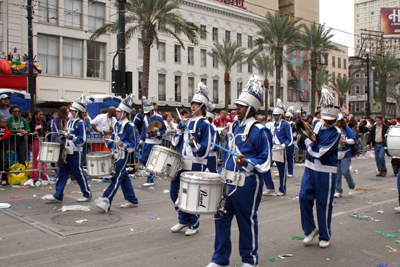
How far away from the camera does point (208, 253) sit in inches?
204

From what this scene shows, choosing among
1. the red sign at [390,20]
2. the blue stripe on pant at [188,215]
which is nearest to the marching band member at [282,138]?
the blue stripe on pant at [188,215]

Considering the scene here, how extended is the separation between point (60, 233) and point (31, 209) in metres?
1.99

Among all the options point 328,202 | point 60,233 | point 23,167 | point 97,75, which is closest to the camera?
point 328,202

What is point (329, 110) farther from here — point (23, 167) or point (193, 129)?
point (23, 167)

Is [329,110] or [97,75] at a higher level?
[97,75]

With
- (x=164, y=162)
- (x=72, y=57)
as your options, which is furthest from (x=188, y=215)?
(x=72, y=57)

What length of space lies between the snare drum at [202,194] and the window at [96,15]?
30152 mm

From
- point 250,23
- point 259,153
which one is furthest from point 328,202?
point 250,23

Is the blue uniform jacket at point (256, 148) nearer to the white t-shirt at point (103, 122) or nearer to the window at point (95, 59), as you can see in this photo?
the white t-shirt at point (103, 122)

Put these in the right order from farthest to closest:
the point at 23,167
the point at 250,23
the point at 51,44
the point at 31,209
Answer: the point at 250,23 → the point at 51,44 → the point at 23,167 → the point at 31,209

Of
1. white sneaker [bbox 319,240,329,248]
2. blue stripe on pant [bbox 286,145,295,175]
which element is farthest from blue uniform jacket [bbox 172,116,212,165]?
blue stripe on pant [bbox 286,145,295,175]

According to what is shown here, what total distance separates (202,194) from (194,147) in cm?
176

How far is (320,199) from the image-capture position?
5566mm

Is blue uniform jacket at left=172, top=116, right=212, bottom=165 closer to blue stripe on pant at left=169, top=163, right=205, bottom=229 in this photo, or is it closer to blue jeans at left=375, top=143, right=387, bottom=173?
blue stripe on pant at left=169, top=163, right=205, bottom=229
